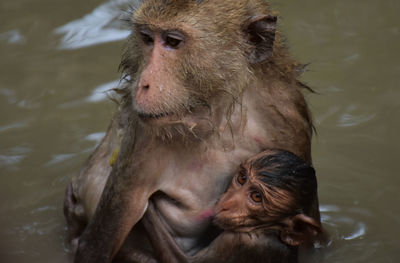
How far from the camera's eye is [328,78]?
8164 millimetres

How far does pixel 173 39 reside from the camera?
185 inches

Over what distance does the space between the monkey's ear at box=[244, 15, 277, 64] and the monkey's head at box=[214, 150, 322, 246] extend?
2.01 ft

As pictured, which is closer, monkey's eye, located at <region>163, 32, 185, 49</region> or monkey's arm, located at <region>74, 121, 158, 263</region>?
monkey's eye, located at <region>163, 32, 185, 49</region>

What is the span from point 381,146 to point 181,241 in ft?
8.13

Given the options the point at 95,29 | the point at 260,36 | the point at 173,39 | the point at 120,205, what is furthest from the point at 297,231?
the point at 95,29

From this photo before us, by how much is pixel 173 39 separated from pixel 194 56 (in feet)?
0.52

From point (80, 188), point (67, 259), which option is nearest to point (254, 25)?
point (80, 188)

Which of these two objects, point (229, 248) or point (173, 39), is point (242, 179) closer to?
point (229, 248)

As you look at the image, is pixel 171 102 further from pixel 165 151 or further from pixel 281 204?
pixel 281 204

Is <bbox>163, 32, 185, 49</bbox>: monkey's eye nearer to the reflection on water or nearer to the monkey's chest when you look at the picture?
the monkey's chest

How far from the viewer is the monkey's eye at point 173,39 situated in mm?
4699

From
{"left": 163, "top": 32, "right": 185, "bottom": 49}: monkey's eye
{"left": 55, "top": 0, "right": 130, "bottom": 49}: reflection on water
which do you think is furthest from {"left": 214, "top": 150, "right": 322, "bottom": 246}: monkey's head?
{"left": 55, "top": 0, "right": 130, "bottom": 49}: reflection on water

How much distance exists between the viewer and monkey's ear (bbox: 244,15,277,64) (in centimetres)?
489

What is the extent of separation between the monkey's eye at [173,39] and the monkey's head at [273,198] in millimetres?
906
